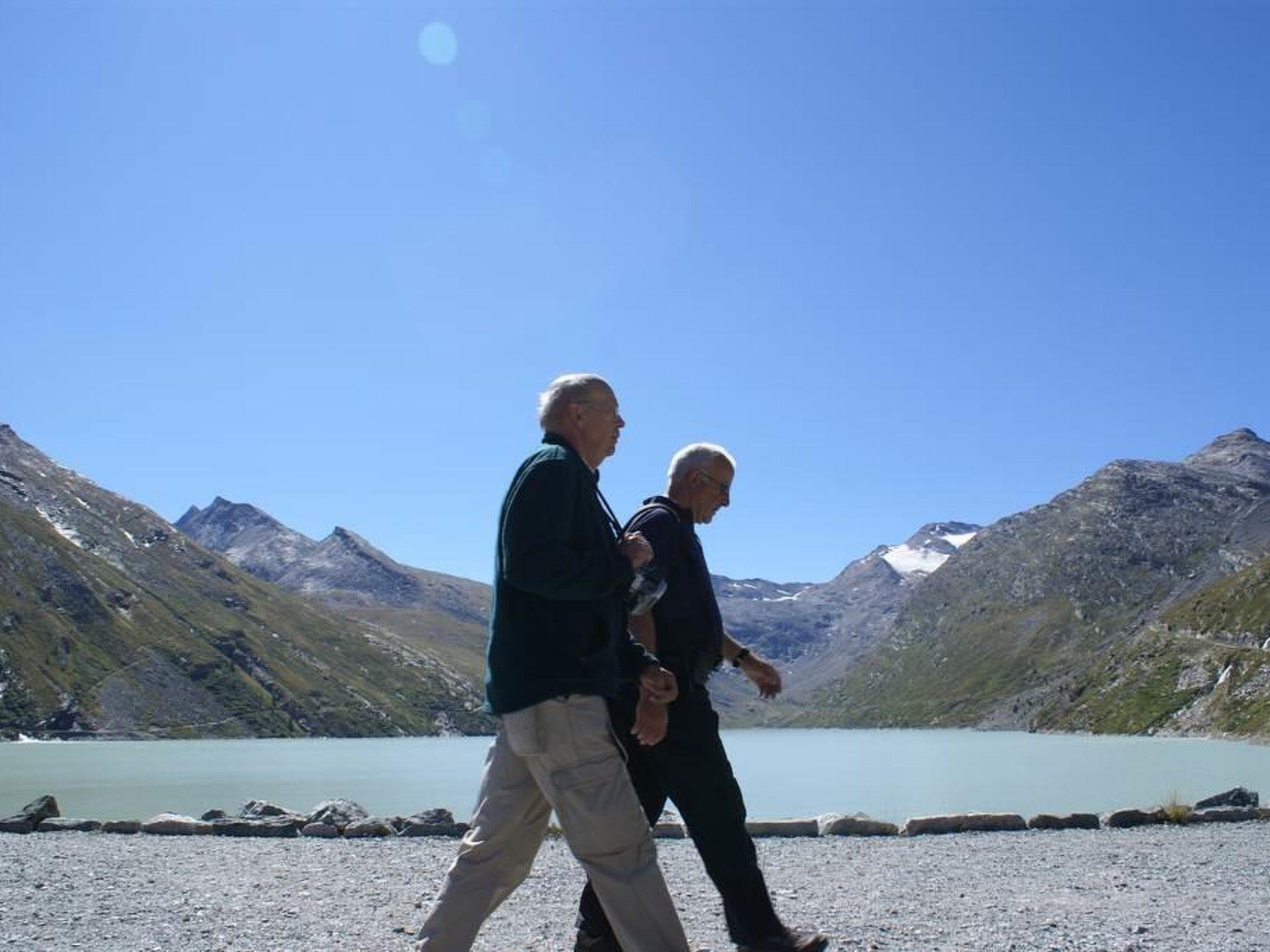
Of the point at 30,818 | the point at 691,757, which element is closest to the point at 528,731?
the point at 691,757

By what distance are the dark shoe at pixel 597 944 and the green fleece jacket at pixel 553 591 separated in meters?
1.37

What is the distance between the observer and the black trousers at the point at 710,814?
561 centimetres

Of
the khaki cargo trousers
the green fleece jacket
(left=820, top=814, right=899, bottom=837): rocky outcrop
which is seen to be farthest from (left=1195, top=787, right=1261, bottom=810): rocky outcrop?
the green fleece jacket

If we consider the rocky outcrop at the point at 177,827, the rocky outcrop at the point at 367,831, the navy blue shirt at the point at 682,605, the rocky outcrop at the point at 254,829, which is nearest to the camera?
the navy blue shirt at the point at 682,605

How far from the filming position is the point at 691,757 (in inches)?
225

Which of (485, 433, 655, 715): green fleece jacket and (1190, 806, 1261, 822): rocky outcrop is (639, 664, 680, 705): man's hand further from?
(1190, 806, 1261, 822): rocky outcrop

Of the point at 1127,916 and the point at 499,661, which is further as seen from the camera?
the point at 1127,916

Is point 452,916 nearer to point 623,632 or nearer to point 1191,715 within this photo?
point 623,632

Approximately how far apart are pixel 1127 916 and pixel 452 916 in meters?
4.75

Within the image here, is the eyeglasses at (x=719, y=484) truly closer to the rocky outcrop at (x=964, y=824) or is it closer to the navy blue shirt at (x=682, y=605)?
the navy blue shirt at (x=682, y=605)

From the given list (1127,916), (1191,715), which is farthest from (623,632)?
(1191,715)

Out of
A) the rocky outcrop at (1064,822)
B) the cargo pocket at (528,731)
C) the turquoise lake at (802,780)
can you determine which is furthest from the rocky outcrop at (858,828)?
the cargo pocket at (528,731)

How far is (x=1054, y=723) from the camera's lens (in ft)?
478

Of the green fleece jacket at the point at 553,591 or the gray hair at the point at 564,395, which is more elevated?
the gray hair at the point at 564,395
